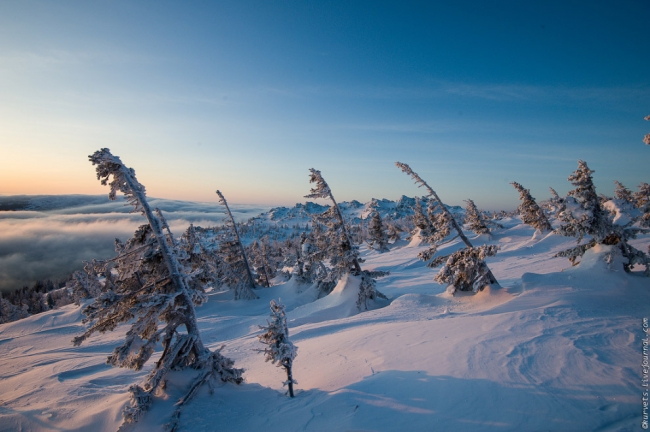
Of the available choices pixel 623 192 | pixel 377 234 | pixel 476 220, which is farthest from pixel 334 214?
pixel 623 192

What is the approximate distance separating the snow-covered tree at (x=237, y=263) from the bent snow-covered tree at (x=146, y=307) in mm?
21176

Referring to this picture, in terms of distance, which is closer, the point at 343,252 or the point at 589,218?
the point at 589,218

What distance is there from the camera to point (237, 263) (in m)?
30.0

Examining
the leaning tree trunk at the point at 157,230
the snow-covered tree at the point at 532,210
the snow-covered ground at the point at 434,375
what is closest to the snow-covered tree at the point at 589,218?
the snow-covered ground at the point at 434,375

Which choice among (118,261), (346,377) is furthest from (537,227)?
(118,261)

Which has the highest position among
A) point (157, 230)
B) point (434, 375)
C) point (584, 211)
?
point (584, 211)

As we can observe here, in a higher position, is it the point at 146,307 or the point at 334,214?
the point at 334,214

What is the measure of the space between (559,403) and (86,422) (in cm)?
1136

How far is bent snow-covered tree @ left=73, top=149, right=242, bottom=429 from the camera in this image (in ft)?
24.0

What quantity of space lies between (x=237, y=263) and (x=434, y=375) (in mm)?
26334

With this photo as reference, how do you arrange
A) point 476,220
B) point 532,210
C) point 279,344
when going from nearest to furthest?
point 279,344, point 532,210, point 476,220

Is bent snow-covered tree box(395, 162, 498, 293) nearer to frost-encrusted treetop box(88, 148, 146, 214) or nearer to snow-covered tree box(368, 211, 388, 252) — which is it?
frost-encrusted treetop box(88, 148, 146, 214)

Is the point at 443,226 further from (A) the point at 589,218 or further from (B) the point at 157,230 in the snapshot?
(B) the point at 157,230

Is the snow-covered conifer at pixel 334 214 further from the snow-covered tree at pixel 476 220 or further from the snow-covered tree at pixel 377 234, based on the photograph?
the snow-covered tree at pixel 377 234
